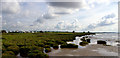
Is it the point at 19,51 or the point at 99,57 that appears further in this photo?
the point at 19,51

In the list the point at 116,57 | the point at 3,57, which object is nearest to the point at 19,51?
the point at 3,57

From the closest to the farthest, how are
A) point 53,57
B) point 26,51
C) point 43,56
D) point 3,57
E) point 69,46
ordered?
point 3,57 → point 43,56 → point 53,57 → point 26,51 → point 69,46

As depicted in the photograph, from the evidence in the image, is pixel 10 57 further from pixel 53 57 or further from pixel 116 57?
pixel 116 57

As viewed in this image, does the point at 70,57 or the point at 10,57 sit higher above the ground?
the point at 10,57

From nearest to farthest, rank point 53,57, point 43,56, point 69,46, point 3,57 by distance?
1. point 3,57
2. point 43,56
3. point 53,57
4. point 69,46

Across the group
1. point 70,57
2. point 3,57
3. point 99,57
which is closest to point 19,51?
point 3,57

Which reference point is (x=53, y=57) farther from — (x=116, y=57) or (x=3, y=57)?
(x=116, y=57)

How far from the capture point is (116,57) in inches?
803

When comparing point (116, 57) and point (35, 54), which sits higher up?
point (35, 54)

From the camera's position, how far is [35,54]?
19172 mm

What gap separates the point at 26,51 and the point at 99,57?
16.1 metres

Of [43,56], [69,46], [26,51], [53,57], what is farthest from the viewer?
[69,46]

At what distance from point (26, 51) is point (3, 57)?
6.12 metres

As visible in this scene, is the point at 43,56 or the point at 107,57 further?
the point at 107,57
